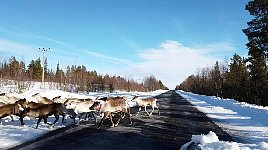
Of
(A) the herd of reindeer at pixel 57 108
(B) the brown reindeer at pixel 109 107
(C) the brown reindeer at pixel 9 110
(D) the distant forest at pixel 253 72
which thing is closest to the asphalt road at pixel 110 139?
(B) the brown reindeer at pixel 109 107

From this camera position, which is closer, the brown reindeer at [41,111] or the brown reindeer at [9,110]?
the brown reindeer at [9,110]

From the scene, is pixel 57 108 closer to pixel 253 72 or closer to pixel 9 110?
pixel 9 110

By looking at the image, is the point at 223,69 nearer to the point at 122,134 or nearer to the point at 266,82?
the point at 266,82

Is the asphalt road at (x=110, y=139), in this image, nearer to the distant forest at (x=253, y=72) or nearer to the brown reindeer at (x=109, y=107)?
the brown reindeer at (x=109, y=107)

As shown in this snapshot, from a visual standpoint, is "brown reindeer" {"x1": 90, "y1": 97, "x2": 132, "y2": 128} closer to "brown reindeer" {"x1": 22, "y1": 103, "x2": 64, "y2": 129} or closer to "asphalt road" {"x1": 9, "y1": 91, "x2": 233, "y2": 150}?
"asphalt road" {"x1": 9, "y1": 91, "x2": 233, "y2": 150}

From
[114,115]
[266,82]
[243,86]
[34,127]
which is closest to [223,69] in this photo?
[243,86]

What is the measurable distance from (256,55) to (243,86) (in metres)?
20.0

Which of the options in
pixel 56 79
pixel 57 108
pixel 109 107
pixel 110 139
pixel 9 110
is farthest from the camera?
pixel 56 79

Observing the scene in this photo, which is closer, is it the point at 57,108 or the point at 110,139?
the point at 110,139

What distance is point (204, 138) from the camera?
9734mm

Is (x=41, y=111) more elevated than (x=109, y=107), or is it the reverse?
(x=109, y=107)

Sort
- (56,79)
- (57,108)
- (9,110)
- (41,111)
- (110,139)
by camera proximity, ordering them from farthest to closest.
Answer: (56,79)
(57,108)
(41,111)
(9,110)
(110,139)

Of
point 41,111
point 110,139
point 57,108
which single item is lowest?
point 110,139

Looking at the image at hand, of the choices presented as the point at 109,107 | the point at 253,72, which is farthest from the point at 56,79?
the point at 109,107
